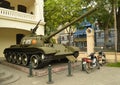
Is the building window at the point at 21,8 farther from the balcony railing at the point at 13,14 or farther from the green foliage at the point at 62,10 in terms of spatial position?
the green foliage at the point at 62,10

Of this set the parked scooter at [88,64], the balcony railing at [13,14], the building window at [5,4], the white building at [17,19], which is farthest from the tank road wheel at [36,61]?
the building window at [5,4]

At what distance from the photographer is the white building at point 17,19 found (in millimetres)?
15375

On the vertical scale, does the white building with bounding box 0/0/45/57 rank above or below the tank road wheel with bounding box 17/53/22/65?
above

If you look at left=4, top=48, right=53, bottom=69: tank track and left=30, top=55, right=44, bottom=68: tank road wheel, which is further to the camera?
left=30, top=55, right=44, bottom=68: tank road wheel

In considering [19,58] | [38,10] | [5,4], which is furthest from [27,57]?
[5,4]

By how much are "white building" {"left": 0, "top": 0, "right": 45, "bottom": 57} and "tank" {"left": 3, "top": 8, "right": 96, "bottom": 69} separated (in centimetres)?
296

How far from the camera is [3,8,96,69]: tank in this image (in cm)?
1048

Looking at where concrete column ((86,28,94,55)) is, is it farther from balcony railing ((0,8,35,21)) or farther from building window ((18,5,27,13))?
building window ((18,5,27,13))

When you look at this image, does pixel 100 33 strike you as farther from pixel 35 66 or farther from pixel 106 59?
pixel 35 66

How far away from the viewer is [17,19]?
1591 centimetres

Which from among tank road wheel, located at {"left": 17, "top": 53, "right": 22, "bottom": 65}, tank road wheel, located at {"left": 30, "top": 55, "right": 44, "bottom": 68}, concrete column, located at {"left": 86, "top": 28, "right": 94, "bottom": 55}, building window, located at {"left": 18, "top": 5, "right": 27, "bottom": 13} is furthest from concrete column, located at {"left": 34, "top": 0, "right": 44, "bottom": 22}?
tank road wheel, located at {"left": 30, "top": 55, "right": 44, "bottom": 68}

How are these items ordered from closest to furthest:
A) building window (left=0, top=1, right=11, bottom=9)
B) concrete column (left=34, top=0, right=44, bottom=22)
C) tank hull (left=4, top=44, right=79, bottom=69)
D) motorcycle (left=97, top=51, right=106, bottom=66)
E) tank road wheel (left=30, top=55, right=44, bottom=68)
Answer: tank hull (left=4, top=44, right=79, bottom=69) < tank road wheel (left=30, top=55, right=44, bottom=68) < motorcycle (left=97, top=51, right=106, bottom=66) < building window (left=0, top=1, right=11, bottom=9) < concrete column (left=34, top=0, right=44, bottom=22)

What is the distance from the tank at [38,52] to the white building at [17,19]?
9.71 ft

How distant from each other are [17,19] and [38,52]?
6.30 meters
